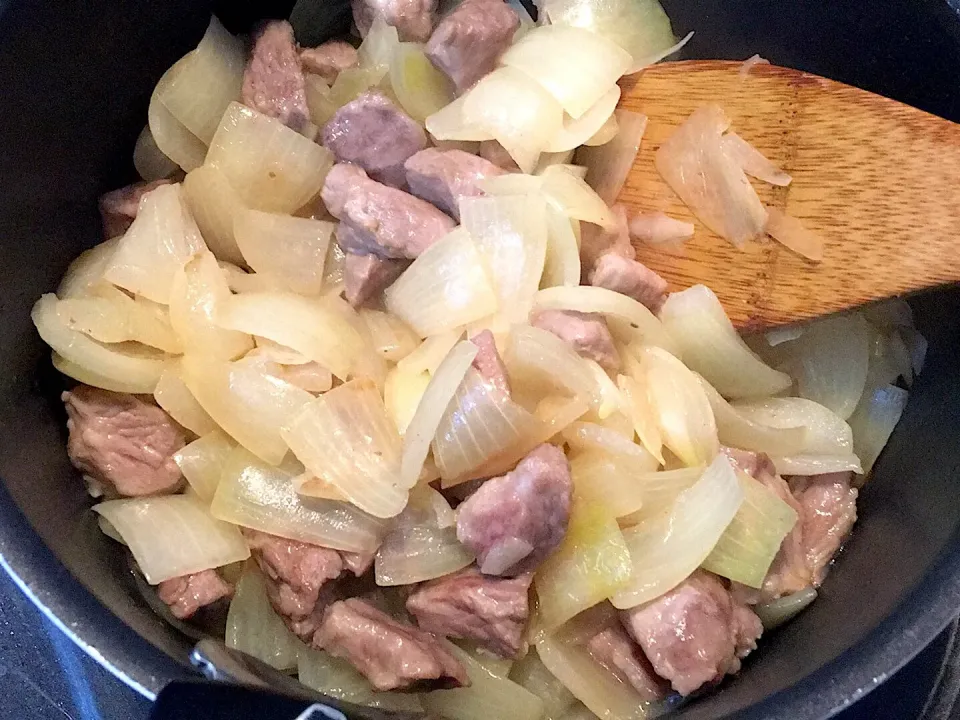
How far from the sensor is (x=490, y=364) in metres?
1.44

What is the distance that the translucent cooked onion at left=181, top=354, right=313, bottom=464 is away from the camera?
1.46m

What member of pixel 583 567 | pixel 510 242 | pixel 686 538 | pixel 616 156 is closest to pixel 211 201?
pixel 510 242

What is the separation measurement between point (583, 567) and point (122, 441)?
33.4 inches

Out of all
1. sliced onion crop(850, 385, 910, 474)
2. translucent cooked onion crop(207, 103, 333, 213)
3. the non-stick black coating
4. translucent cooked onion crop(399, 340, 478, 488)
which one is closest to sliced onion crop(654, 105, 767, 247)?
the non-stick black coating

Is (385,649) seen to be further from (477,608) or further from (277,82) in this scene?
(277,82)

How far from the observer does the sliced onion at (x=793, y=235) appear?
1658mm

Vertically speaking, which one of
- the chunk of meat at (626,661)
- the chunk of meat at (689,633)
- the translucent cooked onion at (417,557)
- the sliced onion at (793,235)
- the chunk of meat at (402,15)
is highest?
the chunk of meat at (402,15)

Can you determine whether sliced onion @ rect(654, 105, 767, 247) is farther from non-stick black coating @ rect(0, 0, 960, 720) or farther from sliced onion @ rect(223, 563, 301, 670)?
sliced onion @ rect(223, 563, 301, 670)

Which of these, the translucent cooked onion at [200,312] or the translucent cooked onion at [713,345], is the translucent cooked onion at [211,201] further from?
the translucent cooked onion at [713,345]

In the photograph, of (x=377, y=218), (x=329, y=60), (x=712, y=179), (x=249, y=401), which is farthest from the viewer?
(x=329, y=60)

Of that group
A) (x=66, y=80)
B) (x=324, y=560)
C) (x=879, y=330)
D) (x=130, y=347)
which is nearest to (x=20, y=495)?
(x=130, y=347)

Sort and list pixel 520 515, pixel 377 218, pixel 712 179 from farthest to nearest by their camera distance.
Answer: pixel 712 179 < pixel 377 218 < pixel 520 515

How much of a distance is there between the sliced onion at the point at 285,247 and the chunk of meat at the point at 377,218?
2.4 inches

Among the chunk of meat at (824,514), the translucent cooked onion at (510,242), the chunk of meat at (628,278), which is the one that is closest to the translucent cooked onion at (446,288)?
the translucent cooked onion at (510,242)
